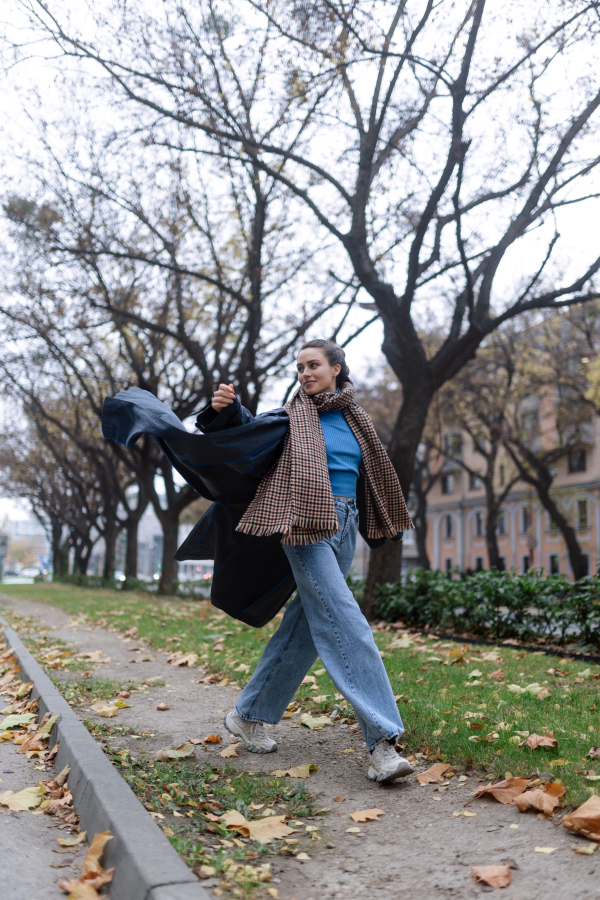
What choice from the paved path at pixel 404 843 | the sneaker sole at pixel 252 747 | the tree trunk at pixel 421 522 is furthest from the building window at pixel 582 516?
the sneaker sole at pixel 252 747

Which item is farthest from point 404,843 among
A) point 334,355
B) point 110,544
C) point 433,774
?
point 110,544

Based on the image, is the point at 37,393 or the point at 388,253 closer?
the point at 388,253

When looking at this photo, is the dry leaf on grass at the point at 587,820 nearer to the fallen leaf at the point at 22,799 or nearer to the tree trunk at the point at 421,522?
the fallen leaf at the point at 22,799

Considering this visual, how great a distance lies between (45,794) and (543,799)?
2062mm

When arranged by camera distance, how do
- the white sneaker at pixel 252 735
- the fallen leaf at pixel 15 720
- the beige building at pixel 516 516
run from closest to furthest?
the white sneaker at pixel 252 735 → the fallen leaf at pixel 15 720 → the beige building at pixel 516 516

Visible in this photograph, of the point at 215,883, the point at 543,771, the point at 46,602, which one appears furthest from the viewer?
the point at 46,602

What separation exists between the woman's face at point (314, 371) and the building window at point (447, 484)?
51.2 meters

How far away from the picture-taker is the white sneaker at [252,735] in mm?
3801

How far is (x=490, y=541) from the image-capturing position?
29953 mm

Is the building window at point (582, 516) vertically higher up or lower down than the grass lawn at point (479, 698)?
higher up

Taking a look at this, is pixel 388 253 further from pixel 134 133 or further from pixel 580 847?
pixel 580 847

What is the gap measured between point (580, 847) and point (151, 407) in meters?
2.38

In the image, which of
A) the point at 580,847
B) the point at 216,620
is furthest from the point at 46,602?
the point at 580,847

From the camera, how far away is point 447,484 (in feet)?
179
